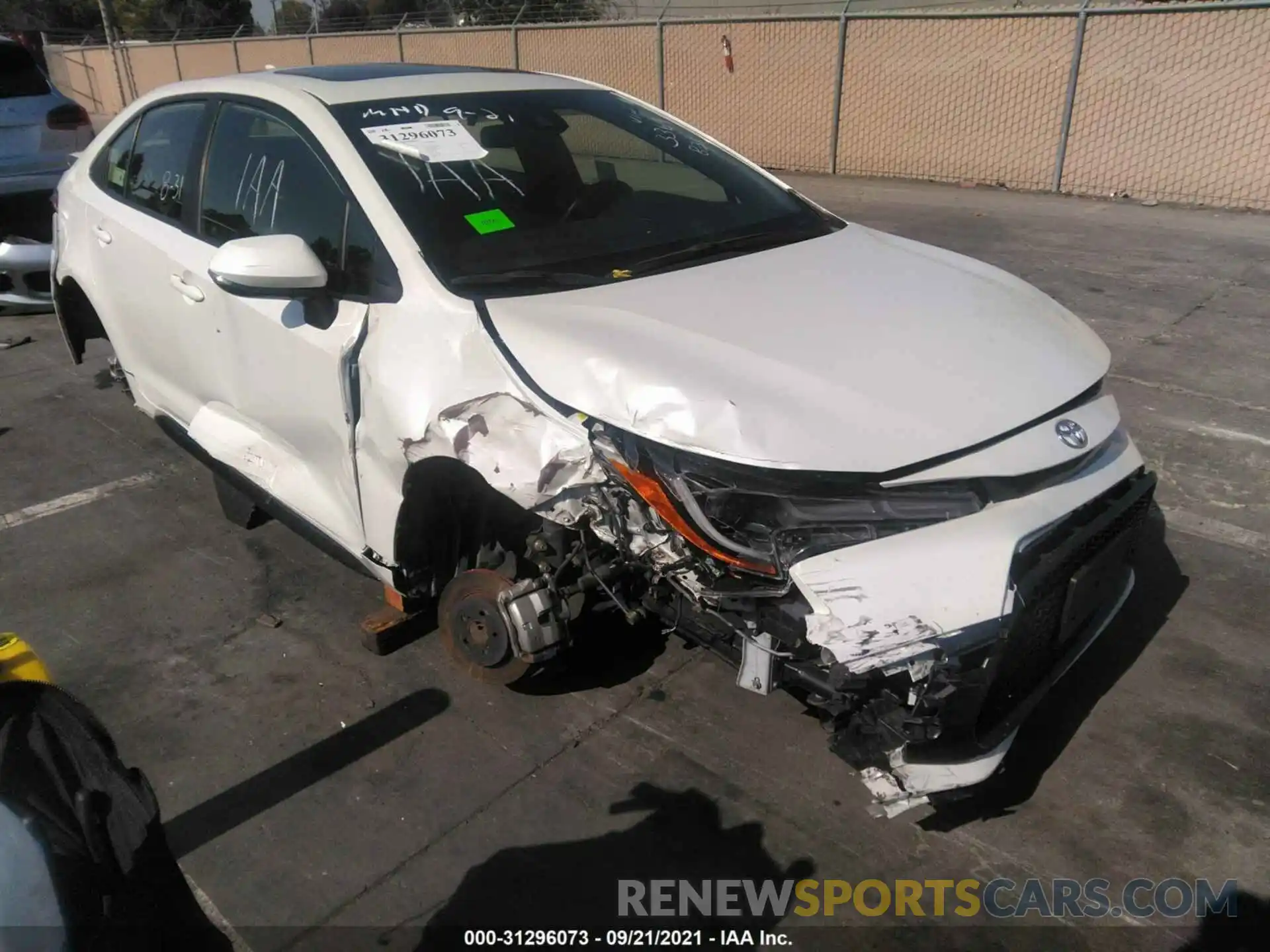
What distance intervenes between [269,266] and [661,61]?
14.0 m

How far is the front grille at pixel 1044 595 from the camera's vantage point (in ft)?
7.32

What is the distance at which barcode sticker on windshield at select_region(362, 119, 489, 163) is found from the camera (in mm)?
3174

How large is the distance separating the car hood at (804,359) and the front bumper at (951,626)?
8.6 inches

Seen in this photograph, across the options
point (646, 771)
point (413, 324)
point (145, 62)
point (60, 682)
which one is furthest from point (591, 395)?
point (145, 62)

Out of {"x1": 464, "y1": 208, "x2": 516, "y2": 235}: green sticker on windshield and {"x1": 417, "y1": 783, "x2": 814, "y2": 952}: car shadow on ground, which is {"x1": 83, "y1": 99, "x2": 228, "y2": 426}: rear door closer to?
{"x1": 464, "y1": 208, "x2": 516, "y2": 235}: green sticker on windshield

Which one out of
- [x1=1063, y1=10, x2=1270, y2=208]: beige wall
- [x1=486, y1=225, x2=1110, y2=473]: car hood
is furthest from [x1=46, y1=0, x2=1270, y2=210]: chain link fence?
[x1=486, y1=225, x2=1110, y2=473]: car hood

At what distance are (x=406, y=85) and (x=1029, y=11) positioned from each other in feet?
34.8

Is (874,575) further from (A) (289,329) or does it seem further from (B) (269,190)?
(B) (269,190)

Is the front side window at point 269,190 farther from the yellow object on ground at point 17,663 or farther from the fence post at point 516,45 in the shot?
the fence post at point 516,45

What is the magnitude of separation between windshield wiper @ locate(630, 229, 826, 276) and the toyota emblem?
119 cm

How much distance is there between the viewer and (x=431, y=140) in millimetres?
3234

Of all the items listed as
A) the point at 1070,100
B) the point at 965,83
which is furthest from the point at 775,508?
the point at 965,83

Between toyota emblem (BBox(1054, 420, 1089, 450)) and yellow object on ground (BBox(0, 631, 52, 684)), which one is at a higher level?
yellow object on ground (BBox(0, 631, 52, 684))

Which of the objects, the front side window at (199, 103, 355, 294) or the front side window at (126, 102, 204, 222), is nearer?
the front side window at (199, 103, 355, 294)
